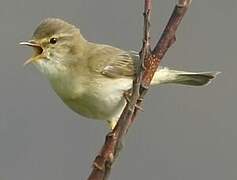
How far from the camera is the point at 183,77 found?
10.1 ft

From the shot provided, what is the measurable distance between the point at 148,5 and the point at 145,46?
0.09 m

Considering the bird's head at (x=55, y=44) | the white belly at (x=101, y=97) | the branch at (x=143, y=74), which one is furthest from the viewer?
the white belly at (x=101, y=97)

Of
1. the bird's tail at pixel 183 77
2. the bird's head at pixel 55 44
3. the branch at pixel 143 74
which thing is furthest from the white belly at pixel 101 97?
the branch at pixel 143 74

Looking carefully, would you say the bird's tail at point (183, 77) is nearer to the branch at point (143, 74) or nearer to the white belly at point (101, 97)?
the white belly at point (101, 97)

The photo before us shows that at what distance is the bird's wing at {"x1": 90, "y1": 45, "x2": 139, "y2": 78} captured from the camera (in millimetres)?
2746

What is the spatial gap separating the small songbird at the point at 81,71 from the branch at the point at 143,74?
836 millimetres

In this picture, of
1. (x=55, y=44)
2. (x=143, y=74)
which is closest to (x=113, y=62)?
(x=55, y=44)

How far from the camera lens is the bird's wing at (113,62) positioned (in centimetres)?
275

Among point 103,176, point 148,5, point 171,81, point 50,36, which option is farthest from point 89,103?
point 148,5

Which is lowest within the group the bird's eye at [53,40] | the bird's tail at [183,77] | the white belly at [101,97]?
the white belly at [101,97]

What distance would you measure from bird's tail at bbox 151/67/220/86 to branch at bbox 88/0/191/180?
3.77 ft

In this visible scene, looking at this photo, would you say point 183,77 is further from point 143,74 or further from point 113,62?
point 143,74

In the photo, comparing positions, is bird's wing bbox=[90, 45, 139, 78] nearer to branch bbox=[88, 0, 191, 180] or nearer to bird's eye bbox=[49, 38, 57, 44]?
bird's eye bbox=[49, 38, 57, 44]

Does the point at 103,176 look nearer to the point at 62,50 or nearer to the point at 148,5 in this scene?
the point at 148,5
